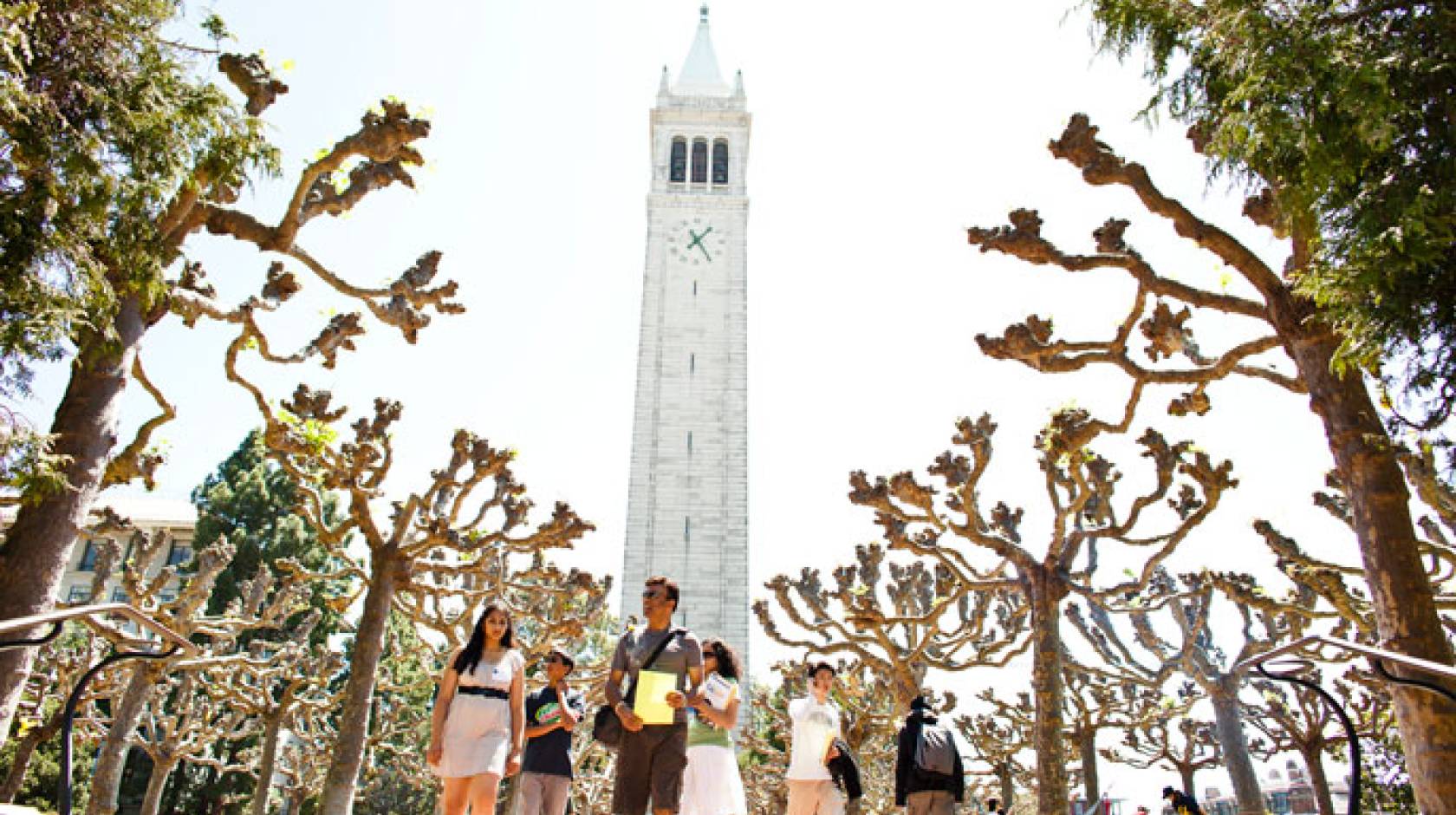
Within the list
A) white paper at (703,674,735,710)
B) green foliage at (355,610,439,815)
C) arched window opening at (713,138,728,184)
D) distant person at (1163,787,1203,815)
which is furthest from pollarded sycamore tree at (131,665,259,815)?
arched window opening at (713,138,728,184)

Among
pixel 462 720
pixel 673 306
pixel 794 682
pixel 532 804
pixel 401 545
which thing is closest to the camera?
pixel 462 720

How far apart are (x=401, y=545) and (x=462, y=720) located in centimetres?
Result: 639

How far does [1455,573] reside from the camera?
12133mm

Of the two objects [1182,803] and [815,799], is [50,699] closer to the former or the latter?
[815,799]

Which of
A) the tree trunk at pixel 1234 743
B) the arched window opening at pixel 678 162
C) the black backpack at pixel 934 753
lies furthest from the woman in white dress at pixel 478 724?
the arched window opening at pixel 678 162

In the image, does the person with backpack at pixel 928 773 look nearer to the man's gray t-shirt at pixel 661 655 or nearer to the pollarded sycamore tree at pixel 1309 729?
the man's gray t-shirt at pixel 661 655

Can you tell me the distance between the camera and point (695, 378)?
4175cm

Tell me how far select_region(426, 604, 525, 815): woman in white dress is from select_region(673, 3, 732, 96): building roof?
48.6 meters

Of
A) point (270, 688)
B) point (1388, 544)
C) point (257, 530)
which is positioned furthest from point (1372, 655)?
point (257, 530)

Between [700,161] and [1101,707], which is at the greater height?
[700,161]

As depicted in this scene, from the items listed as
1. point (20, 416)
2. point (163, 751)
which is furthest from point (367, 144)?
point (163, 751)

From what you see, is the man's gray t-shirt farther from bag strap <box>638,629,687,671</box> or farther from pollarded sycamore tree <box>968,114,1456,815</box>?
pollarded sycamore tree <box>968,114,1456,815</box>

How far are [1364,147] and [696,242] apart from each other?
4117 cm

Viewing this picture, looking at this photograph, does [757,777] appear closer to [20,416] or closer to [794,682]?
[794,682]
